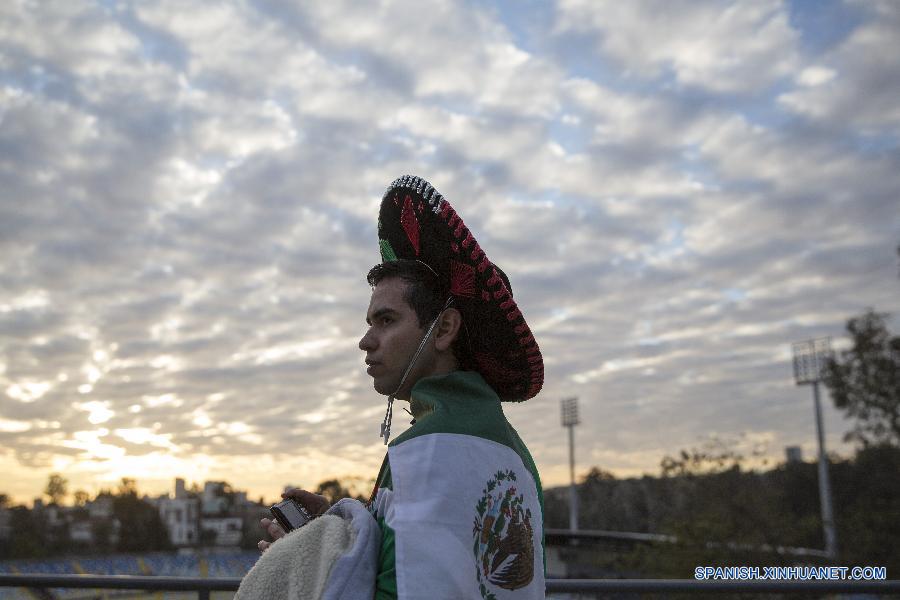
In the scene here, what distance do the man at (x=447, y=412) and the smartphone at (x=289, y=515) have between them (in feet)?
0.12

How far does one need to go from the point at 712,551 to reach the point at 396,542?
30.0m

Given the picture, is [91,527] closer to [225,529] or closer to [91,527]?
[91,527]

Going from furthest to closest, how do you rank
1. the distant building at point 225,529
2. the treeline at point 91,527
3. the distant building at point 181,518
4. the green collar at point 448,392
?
the treeline at point 91,527 → the distant building at point 181,518 → the distant building at point 225,529 → the green collar at point 448,392

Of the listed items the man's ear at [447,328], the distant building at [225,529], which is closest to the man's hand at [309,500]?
the man's ear at [447,328]

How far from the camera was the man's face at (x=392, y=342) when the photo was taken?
2.05 metres

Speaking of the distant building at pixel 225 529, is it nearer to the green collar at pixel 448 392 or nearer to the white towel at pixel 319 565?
the green collar at pixel 448 392

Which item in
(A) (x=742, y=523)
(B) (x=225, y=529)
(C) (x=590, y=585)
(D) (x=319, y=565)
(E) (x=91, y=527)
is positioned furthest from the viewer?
(E) (x=91, y=527)

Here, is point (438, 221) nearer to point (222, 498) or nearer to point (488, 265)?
point (488, 265)

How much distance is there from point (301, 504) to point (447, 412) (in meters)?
0.49

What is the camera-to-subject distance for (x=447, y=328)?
2.09 m

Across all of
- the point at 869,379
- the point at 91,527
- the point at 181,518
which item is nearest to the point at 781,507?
the point at 869,379

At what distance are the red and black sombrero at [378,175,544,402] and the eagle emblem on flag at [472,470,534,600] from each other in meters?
0.37

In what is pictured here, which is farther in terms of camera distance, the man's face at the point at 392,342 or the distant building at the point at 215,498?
the distant building at the point at 215,498

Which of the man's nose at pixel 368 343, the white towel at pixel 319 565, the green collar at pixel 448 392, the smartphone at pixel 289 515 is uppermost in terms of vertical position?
the man's nose at pixel 368 343
